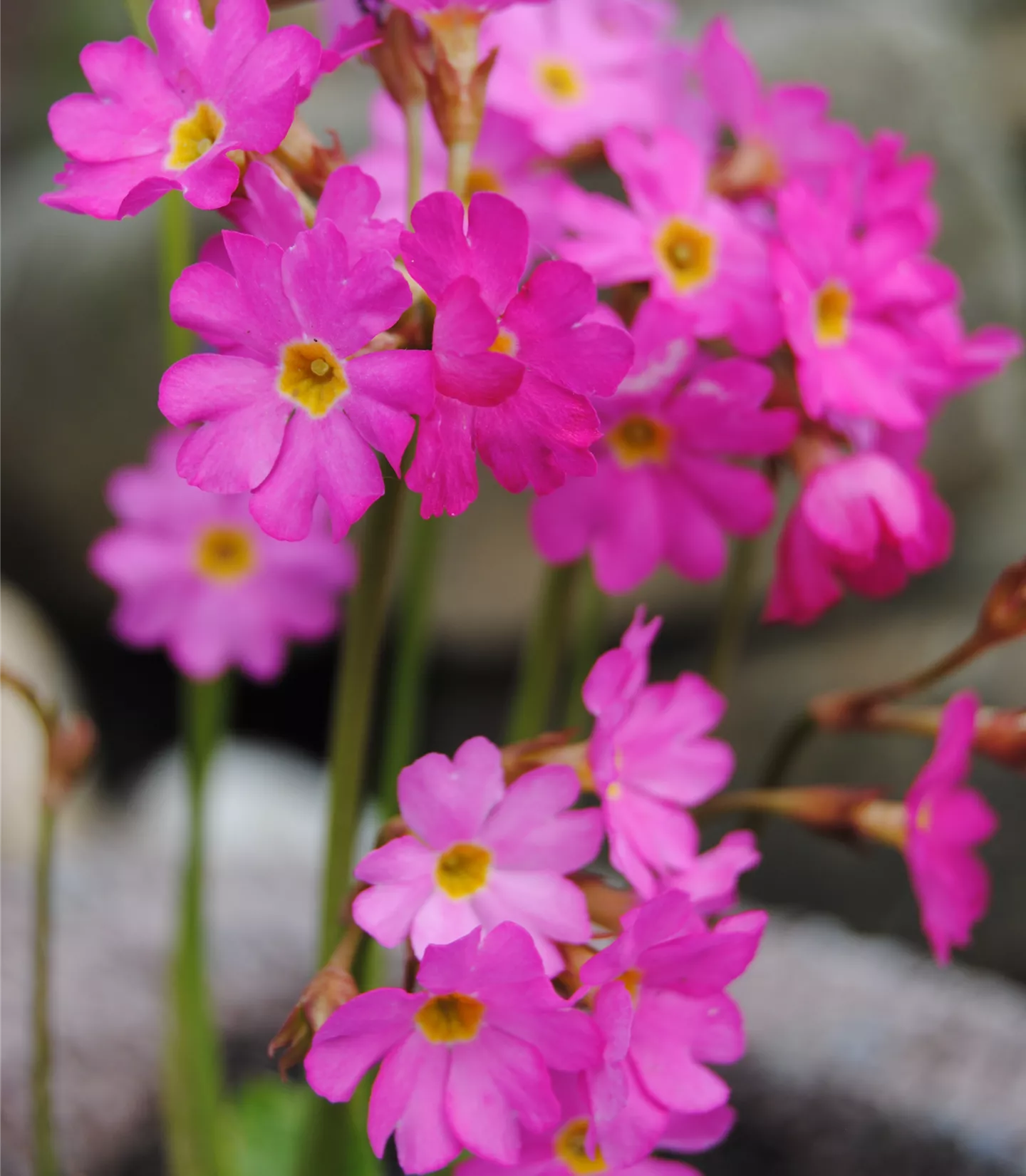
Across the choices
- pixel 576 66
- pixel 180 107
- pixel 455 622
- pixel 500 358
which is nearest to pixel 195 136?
pixel 180 107

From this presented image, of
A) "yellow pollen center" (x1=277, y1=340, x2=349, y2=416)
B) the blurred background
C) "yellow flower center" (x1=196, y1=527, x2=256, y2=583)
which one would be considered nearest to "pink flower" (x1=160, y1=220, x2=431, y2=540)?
"yellow pollen center" (x1=277, y1=340, x2=349, y2=416)

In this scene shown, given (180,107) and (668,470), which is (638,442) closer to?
(668,470)

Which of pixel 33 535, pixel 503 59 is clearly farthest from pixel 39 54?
pixel 503 59

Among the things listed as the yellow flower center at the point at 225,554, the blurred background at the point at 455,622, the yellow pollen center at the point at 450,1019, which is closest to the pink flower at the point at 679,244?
the yellow pollen center at the point at 450,1019

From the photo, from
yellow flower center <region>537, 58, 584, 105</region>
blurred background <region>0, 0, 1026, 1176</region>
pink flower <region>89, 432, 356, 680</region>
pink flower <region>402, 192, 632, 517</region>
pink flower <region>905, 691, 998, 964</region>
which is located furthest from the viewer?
blurred background <region>0, 0, 1026, 1176</region>

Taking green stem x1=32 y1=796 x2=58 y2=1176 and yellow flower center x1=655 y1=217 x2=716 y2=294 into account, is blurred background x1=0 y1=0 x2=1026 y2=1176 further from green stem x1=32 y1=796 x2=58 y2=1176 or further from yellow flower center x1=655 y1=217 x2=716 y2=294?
yellow flower center x1=655 y1=217 x2=716 y2=294

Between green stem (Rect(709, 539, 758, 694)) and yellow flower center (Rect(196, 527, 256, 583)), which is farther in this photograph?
yellow flower center (Rect(196, 527, 256, 583))
